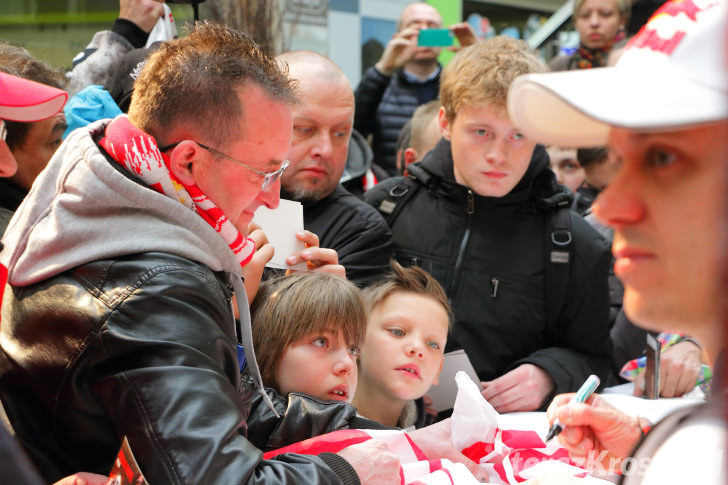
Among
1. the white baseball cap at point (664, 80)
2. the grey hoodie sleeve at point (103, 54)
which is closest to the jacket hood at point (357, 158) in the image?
the grey hoodie sleeve at point (103, 54)

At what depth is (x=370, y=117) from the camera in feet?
16.8

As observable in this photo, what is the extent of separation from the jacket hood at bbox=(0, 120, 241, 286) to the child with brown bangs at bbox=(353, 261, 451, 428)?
1.08 meters

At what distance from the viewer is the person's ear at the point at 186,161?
6.03ft

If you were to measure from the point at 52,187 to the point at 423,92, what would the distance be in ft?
12.2

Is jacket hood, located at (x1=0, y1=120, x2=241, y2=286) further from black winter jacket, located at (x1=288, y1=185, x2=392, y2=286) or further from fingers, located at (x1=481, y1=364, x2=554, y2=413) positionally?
fingers, located at (x1=481, y1=364, x2=554, y2=413)

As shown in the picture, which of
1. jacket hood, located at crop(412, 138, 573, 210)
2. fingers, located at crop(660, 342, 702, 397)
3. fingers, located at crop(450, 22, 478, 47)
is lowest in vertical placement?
fingers, located at crop(660, 342, 702, 397)

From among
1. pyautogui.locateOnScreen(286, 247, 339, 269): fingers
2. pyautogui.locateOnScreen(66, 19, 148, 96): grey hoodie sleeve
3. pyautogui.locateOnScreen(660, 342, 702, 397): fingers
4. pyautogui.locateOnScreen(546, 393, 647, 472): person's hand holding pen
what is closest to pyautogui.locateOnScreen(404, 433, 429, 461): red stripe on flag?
pyautogui.locateOnScreen(546, 393, 647, 472): person's hand holding pen

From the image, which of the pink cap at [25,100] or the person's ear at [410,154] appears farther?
the person's ear at [410,154]

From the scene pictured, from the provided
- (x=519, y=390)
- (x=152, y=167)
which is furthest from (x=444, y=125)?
(x=152, y=167)

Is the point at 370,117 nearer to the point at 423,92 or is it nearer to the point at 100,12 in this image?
the point at 423,92

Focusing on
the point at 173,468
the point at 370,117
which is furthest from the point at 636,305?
the point at 370,117

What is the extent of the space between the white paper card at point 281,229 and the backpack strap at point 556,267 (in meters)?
1.00

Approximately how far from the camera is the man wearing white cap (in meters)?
0.80

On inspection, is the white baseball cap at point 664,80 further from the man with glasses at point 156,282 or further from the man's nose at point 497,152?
the man's nose at point 497,152
